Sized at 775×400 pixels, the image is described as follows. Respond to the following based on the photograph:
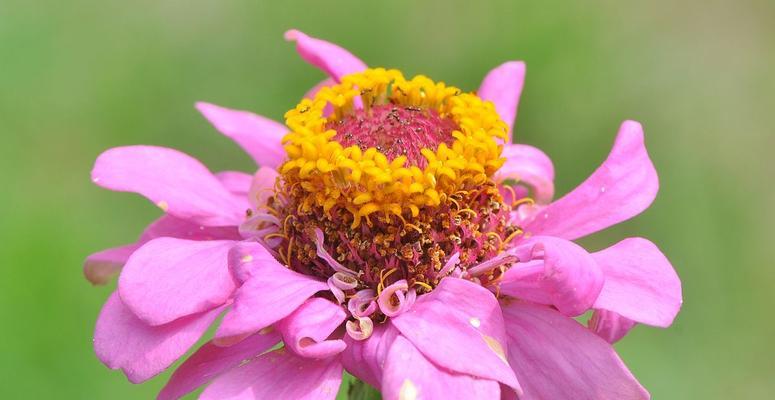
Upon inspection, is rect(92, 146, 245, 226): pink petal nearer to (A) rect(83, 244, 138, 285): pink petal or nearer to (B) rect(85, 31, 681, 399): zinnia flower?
(B) rect(85, 31, 681, 399): zinnia flower

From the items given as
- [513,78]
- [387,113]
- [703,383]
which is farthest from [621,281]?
[703,383]

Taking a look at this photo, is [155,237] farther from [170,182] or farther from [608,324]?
[608,324]

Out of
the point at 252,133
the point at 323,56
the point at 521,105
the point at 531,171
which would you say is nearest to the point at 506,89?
the point at 531,171

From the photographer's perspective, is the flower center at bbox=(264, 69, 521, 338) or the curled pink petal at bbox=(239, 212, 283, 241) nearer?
the flower center at bbox=(264, 69, 521, 338)

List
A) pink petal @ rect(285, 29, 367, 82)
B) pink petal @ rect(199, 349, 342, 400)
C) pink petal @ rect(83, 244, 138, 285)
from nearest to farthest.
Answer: pink petal @ rect(199, 349, 342, 400) < pink petal @ rect(83, 244, 138, 285) < pink petal @ rect(285, 29, 367, 82)

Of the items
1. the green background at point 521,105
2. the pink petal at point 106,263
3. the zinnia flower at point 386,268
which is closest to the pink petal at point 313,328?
the zinnia flower at point 386,268

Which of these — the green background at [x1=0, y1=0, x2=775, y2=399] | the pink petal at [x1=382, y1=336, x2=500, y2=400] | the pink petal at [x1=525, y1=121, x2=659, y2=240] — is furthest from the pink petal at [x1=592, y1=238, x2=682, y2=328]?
the green background at [x1=0, y1=0, x2=775, y2=399]

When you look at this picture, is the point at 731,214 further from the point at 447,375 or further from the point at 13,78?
the point at 13,78
